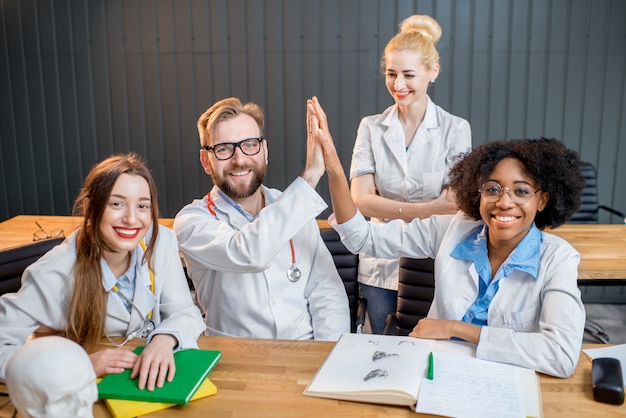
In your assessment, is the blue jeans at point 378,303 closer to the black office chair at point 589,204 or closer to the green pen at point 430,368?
the green pen at point 430,368

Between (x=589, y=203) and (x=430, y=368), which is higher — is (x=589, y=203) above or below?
below

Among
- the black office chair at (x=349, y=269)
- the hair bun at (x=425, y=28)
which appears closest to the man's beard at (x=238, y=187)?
the black office chair at (x=349, y=269)

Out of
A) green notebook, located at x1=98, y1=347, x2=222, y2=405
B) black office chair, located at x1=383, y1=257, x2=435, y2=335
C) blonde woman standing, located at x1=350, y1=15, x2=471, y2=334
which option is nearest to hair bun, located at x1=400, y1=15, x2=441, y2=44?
blonde woman standing, located at x1=350, y1=15, x2=471, y2=334

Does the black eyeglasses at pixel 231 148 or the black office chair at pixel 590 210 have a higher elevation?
the black eyeglasses at pixel 231 148

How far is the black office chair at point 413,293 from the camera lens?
92.9 inches

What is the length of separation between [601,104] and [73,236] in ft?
13.1

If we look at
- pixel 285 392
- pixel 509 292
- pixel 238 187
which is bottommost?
pixel 285 392

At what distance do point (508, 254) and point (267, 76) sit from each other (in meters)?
3.13

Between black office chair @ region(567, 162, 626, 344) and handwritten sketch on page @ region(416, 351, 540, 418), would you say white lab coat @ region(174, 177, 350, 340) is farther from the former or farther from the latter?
black office chair @ region(567, 162, 626, 344)

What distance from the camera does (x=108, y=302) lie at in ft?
5.75

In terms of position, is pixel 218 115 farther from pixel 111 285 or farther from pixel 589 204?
pixel 589 204

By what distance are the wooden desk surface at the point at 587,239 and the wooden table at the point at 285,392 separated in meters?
1.19

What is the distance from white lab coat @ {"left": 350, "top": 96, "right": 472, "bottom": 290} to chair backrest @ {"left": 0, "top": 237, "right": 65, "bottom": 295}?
1.43m

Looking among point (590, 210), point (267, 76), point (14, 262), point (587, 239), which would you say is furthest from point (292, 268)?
point (267, 76)
